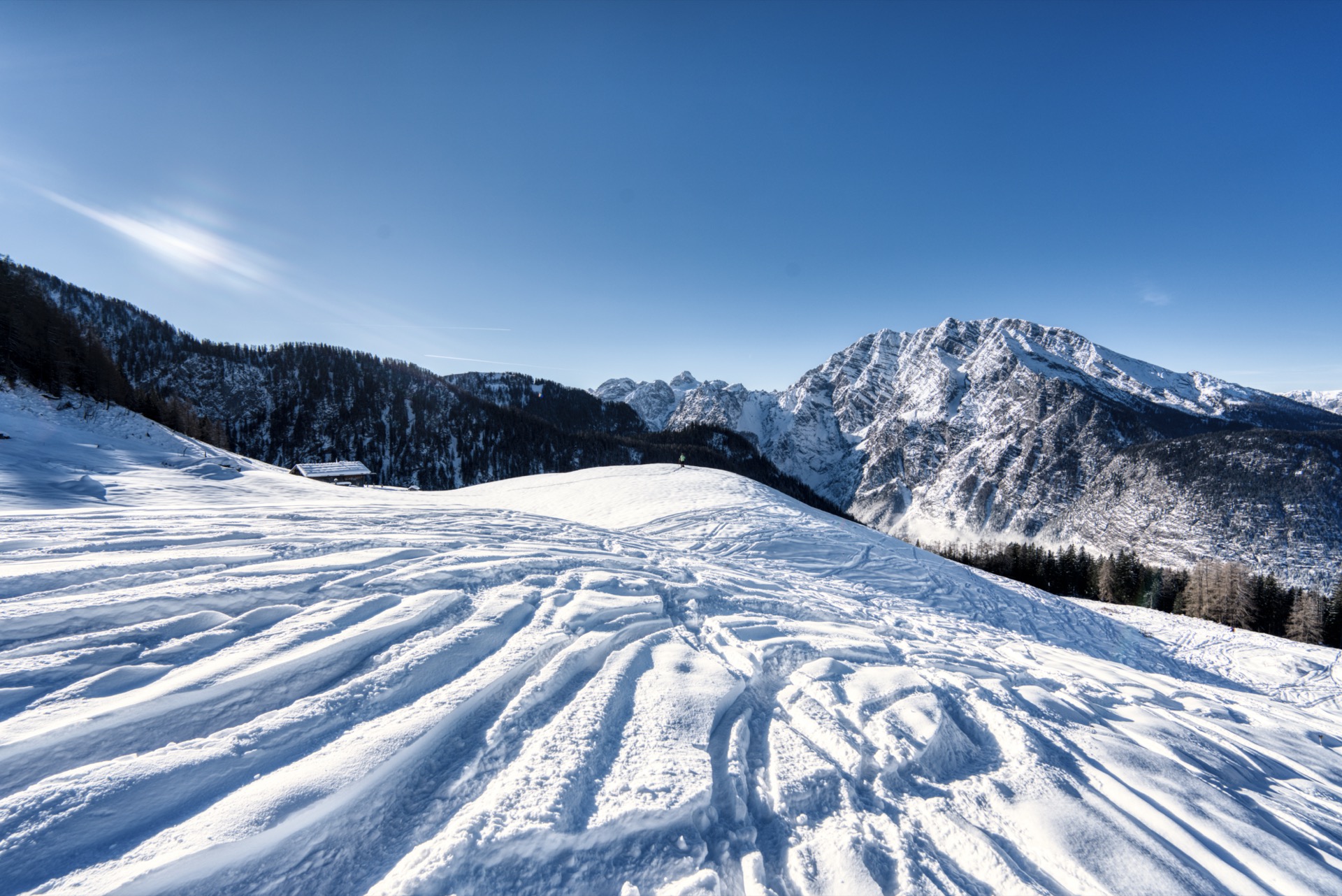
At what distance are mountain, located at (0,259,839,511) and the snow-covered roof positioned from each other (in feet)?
161

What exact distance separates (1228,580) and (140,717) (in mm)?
58572

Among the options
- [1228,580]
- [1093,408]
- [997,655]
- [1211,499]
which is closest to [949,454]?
[1093,408]

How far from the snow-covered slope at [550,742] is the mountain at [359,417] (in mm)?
91566

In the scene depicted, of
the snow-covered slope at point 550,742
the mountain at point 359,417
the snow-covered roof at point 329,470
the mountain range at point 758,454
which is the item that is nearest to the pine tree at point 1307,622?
the snow-covered slope at point 550,742

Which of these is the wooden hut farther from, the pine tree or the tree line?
the pine tree

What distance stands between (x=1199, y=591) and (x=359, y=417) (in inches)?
5472

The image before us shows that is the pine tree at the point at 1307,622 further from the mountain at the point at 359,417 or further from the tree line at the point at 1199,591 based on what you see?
the mountain at the point at 359,417

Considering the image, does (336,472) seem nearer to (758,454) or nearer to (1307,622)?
(1307,622)

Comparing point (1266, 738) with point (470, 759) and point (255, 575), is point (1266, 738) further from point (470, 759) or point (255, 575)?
point (255, 575)

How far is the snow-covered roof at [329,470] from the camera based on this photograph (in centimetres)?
3824

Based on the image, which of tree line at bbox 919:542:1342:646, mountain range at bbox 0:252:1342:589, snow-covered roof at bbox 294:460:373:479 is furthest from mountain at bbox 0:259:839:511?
tree line at bbox 919:542:1342:646

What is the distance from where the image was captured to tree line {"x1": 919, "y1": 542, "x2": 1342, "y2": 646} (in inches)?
1270

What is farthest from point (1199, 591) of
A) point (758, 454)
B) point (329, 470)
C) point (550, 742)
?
point (758, 454)

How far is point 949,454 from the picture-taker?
603 ft
